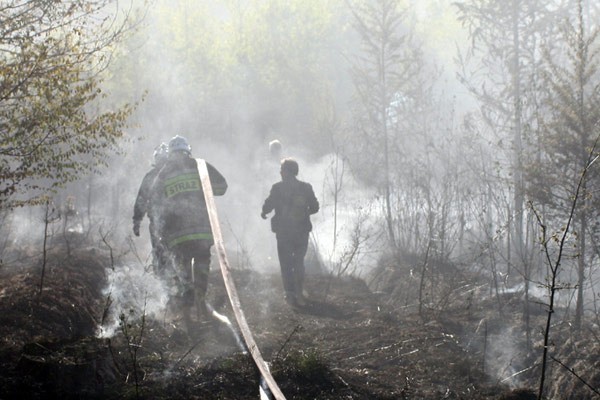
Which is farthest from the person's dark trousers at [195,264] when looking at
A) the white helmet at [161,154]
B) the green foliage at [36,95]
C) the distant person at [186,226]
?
the green foliage at [36,95]

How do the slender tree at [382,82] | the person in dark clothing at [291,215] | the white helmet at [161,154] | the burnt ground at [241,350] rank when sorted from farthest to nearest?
1. the slender tree at [382,82]
2. the person in dark clothing at [291,215]
3. the white helmet at [161,154]
4. the burnt ground at [241,350]

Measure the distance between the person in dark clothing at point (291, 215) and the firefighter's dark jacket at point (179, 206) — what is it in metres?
2.01

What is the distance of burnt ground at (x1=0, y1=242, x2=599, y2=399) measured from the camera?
4.03 m

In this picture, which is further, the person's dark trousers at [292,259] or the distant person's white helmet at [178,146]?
the person's dark trousers at [292,259]

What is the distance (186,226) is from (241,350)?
6.71 feet

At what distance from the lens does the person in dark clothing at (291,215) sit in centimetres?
906

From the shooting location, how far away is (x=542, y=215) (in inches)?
317

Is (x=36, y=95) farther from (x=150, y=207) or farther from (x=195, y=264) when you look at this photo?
(x=195, y=264)

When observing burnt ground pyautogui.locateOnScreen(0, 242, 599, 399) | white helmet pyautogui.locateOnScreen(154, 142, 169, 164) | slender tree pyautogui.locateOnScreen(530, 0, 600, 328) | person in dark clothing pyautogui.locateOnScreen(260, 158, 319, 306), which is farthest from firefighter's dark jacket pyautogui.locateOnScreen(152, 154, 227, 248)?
slender tree pyautogui.locateOnScreen(530, 0, 600, 328)

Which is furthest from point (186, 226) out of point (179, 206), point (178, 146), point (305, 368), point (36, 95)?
point (305, 368)

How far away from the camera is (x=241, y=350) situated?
5.46 m

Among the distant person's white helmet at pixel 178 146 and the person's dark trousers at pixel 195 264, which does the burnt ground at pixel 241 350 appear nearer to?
the person's dark trousers at pixel 195 264

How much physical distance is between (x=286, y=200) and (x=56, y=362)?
5545mm

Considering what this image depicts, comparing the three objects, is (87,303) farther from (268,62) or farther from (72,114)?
(268,62)
